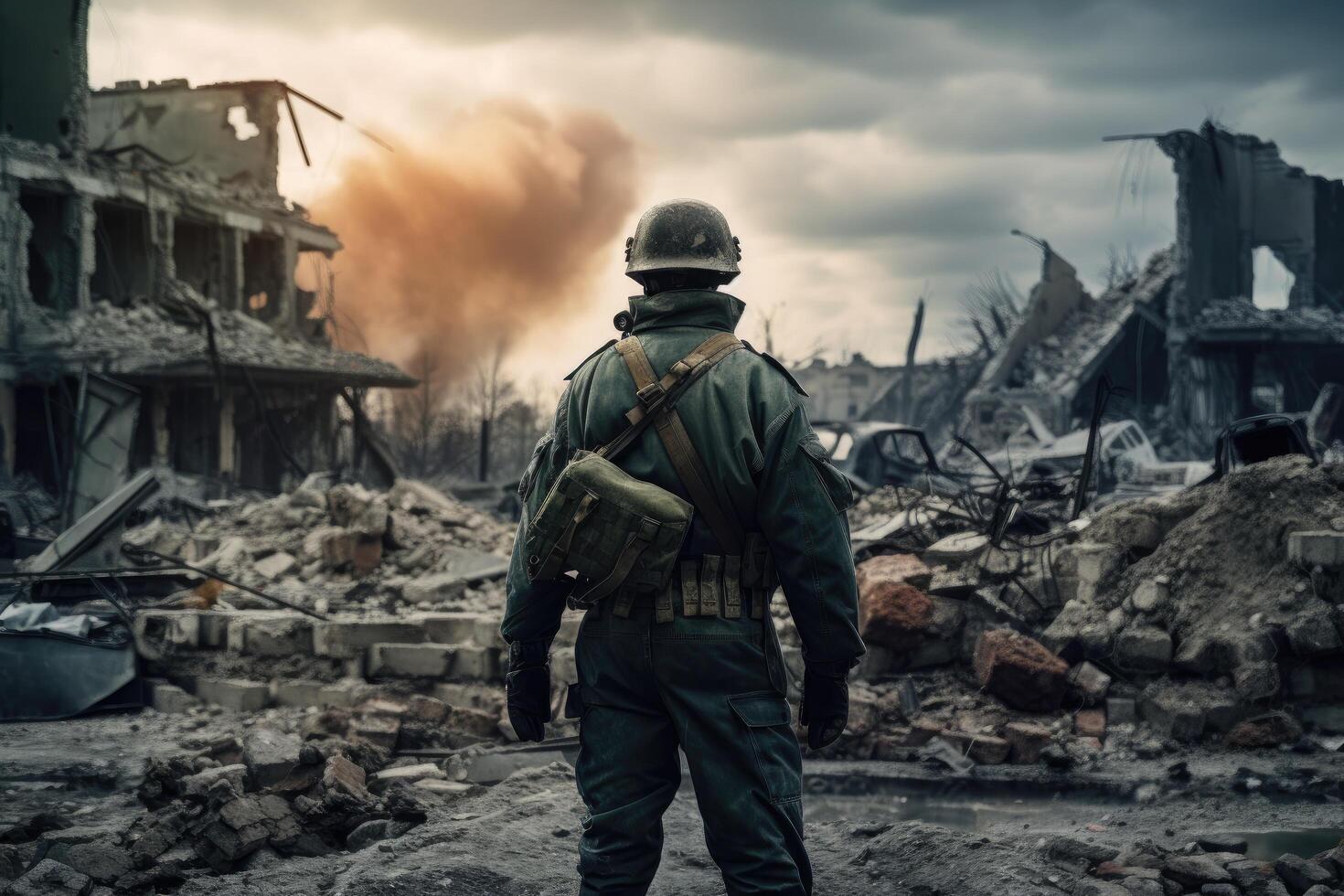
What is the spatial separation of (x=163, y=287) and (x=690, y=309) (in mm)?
21512

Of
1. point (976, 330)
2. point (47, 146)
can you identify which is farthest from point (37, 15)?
point (976, 330)

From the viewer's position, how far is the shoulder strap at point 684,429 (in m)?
2.70

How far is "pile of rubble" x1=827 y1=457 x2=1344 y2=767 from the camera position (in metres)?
5.74

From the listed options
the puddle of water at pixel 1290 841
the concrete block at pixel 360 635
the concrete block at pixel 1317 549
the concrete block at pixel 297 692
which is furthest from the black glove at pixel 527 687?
the concrete block at pixel 1317 549

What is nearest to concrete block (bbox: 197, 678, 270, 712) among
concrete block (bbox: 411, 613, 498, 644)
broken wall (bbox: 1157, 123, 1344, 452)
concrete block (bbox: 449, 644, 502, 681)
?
concrete block (bbox: 411, 613, 498, 644)

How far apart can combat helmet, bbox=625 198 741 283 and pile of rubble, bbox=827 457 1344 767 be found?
3.71 m

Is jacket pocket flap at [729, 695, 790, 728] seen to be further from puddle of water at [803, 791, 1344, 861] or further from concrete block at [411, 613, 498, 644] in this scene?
concrete block at [411, 613, 498, 644]

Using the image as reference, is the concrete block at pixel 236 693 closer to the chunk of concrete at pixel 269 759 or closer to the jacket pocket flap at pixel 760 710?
the chunk of concrete at pixel 269 759

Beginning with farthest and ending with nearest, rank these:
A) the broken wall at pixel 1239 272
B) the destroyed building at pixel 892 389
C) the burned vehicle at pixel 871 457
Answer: the destroyed building at pixel 892 389 → the broken wall at pixel 1239 272 → the burned vehicle at pixel 871 457

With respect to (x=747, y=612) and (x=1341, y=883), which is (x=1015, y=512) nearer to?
(x=1341, y=883)

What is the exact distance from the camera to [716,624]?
2643 mm

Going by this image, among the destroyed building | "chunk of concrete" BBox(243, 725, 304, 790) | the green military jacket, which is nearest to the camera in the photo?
the green military jacket

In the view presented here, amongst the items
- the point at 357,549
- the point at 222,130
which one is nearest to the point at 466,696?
the point at 357,549

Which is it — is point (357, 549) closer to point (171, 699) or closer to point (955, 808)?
point (171, 699)
